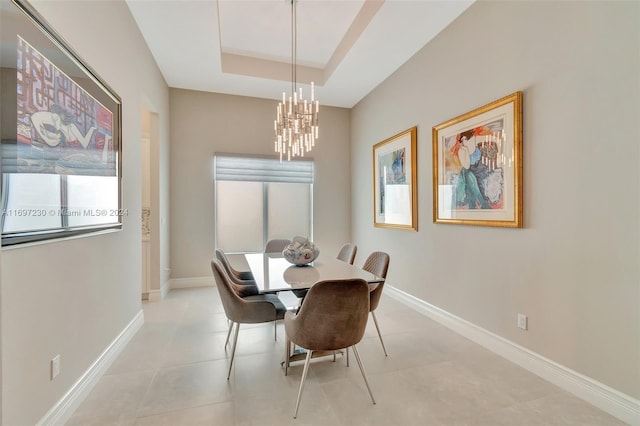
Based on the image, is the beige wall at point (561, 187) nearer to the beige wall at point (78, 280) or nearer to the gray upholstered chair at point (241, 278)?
the gray upholstered chair at point (241, 278)

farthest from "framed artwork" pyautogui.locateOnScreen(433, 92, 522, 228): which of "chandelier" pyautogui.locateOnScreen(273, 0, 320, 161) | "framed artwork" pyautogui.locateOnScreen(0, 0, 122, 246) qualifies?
"framed artwork" pyautogui.locateOnScreen(0, 0, 122, 246)

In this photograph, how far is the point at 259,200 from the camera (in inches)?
A: 193

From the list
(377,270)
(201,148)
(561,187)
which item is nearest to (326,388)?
(377,270)

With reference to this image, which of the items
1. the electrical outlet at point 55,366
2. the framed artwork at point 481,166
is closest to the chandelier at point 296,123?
the framed artwork at point 481,166

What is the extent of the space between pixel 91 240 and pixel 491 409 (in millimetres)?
2810

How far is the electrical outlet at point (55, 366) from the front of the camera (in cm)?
157

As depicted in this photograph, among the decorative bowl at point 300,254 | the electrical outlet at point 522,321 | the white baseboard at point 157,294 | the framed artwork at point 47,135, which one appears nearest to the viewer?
the framed artwork at point 47,135

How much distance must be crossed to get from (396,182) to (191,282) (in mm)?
3478

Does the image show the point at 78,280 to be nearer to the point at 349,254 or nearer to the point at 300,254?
the point at 300,254

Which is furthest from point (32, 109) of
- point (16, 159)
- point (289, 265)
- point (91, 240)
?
point (289, 265)

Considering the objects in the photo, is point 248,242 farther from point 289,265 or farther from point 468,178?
point 468,178

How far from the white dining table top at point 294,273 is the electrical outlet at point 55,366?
3.75ft

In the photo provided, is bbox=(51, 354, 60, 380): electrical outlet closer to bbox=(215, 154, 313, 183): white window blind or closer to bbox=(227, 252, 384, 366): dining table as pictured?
bbox=(227, 252, 384, 366): dining table

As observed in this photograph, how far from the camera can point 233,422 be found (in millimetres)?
1646
